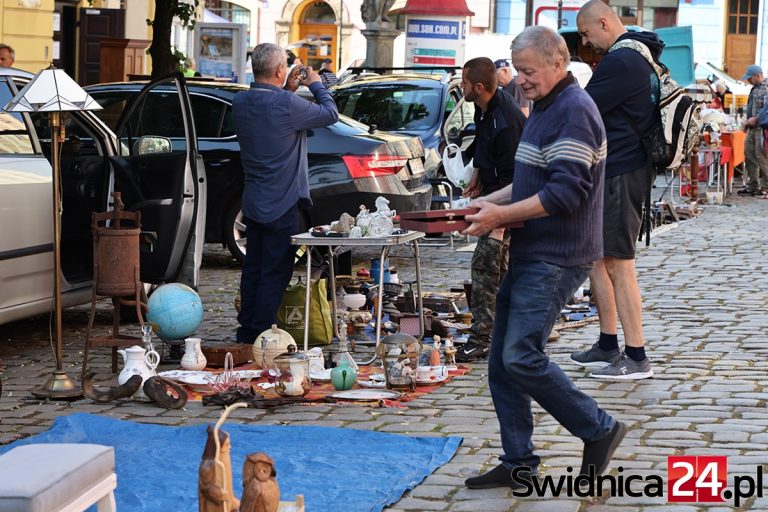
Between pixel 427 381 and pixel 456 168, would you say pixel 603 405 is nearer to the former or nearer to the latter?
pixel 427 381

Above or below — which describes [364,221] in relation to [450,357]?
above

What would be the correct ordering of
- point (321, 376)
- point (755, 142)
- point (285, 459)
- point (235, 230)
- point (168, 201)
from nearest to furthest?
1. point (285, 459)
2. point (321, 376)
3. point (168, 201)
4. point (235, 230)
5. point (755, 142)

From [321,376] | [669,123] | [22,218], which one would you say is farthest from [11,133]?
[669,123]

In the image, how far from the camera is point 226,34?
24.3 metres

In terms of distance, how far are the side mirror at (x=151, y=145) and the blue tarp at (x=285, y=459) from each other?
9.88 feet

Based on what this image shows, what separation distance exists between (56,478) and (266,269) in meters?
4.47

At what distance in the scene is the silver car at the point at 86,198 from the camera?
8.66 meters

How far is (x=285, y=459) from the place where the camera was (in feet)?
20.6

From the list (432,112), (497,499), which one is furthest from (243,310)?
(432,112)

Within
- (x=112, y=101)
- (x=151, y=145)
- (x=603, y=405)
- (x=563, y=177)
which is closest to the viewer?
(x=563, y=177)

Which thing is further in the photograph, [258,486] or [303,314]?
[303,314]

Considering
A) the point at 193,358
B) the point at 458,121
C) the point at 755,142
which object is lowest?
the point at 193,358

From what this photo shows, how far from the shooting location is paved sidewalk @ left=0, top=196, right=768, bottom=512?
6.01 m

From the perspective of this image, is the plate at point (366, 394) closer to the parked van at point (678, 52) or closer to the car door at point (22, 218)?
the car door at point (22, 218)
